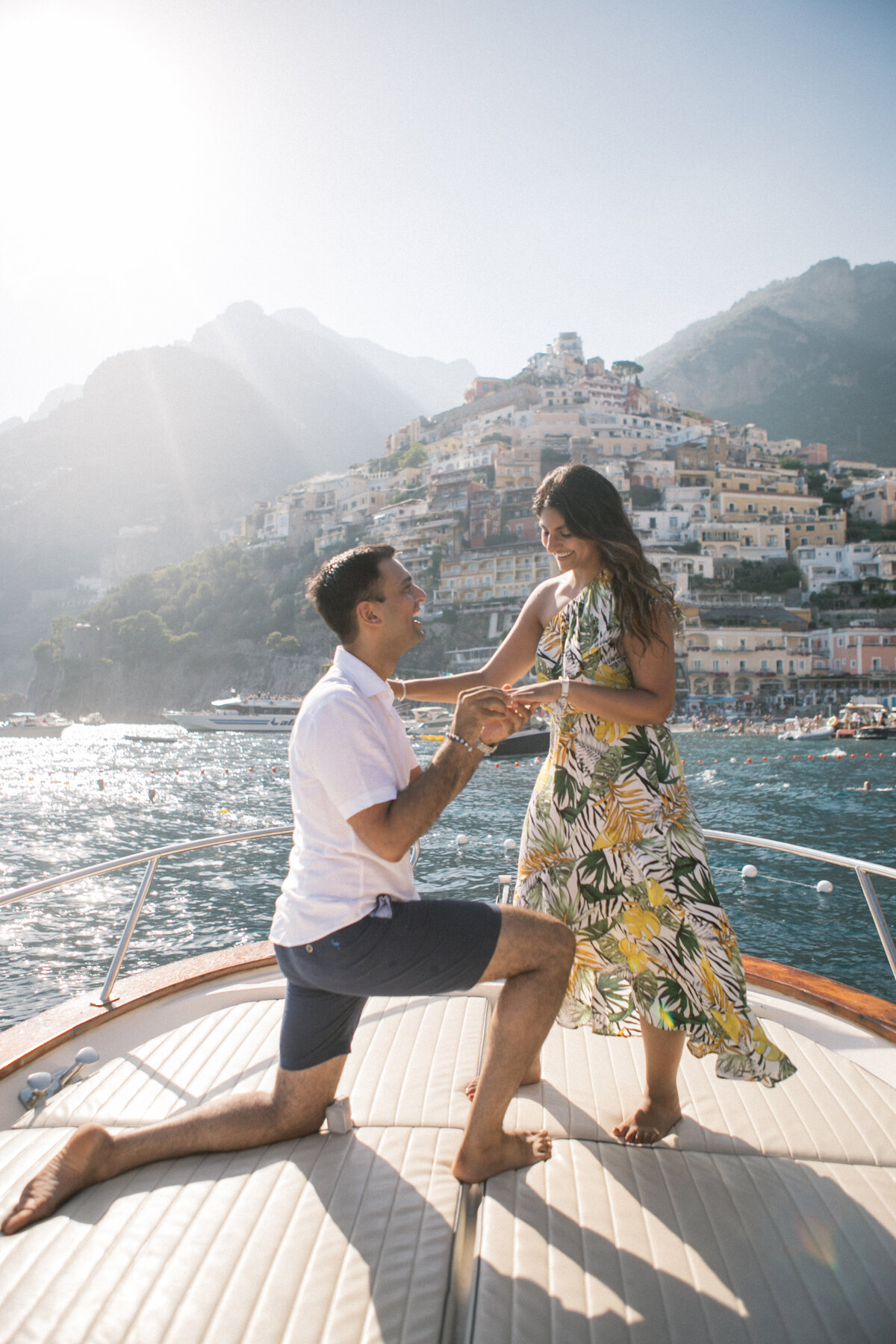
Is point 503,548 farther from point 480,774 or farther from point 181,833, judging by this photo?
point 181,833

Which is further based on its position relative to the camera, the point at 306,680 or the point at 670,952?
the point at 306,680

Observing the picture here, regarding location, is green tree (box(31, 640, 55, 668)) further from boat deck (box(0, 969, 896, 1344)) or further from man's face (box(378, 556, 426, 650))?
man's face (box(378, 556, 426, 650))

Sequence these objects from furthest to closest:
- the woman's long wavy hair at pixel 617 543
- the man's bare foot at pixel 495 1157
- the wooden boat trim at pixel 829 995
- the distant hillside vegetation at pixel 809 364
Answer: the distant hillside vegetation at pixel 809 364 → the wooden boat trim at pixel 829 995 → the woman's long wavy hair at pixel 617 543 → the man's bare foot at pixel 495 1157

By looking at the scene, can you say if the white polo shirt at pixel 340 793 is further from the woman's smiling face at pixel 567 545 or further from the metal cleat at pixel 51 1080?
the metal cleat at pixel 51 1080

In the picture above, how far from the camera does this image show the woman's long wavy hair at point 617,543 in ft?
5.03

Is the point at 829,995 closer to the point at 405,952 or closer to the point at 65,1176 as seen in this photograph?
the point at 405,952

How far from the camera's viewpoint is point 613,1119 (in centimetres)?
151

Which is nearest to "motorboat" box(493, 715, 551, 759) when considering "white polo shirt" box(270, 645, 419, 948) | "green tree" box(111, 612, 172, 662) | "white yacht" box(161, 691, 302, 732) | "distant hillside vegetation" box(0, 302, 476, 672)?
"white yacht" box(161, 691, 302, 732)

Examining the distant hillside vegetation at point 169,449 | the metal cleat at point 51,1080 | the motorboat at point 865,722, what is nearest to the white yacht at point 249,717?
the motorboat at point 865,722

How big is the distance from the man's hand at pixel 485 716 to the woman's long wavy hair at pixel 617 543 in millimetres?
342

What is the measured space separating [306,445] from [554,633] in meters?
121

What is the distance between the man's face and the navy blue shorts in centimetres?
45

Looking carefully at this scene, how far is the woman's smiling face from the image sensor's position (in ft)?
5.26

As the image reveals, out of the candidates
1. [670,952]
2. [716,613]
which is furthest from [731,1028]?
[716,613]
